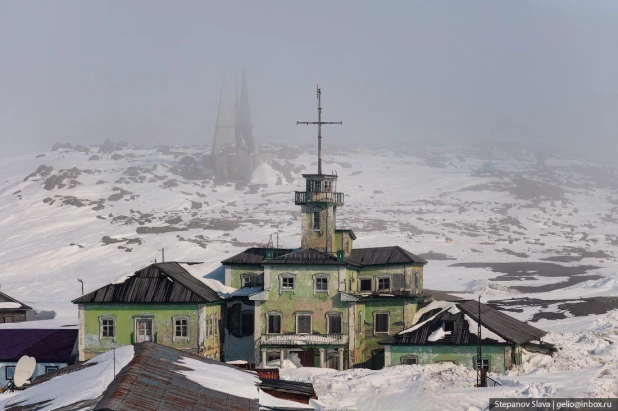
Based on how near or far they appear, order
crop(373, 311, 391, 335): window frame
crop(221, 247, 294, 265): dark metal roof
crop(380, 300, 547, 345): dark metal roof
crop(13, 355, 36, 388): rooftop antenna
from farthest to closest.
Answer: crop(221, 247, 294, 265): dark metal roof → crop(373, 311, 391, 335): window frame → crop(380, 300, 547, 345): dark metal roof → crop(13, 355, 36, 388): rooftop antenna

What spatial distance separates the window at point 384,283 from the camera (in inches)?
2395

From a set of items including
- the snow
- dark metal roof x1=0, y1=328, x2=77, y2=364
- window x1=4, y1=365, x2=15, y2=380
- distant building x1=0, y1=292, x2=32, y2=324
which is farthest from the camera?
distant building x1=0, y1=292, x2=32, y2=324

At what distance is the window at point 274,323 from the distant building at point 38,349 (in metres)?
11.3

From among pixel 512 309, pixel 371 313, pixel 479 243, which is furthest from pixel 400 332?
pixel 479 243

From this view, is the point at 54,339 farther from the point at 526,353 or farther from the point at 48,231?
the point at 48,231

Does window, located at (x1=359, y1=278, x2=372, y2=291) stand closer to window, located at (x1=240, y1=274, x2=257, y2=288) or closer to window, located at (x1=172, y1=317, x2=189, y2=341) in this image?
window, located at (x1=240, y1=274, x2=257, y2=288)

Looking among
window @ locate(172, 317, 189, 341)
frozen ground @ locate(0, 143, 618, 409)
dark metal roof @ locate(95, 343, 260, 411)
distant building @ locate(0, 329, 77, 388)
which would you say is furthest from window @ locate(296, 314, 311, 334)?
frozen ground @ locate(0, 143, 618, 409)

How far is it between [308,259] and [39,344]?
1673 cm

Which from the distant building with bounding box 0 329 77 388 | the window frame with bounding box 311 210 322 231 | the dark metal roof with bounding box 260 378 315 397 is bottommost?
the distant building with bounding box 0 329 77 388

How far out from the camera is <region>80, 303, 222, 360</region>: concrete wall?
5550 cm

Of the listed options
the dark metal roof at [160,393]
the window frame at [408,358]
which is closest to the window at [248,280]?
the window frame at [408,358]

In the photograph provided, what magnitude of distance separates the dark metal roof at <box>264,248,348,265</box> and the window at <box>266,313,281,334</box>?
10.1ft

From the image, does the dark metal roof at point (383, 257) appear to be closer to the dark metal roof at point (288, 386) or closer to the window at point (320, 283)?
the window at point (320, 283)

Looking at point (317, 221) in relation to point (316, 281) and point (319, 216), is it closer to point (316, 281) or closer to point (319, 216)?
point (319, 216)
